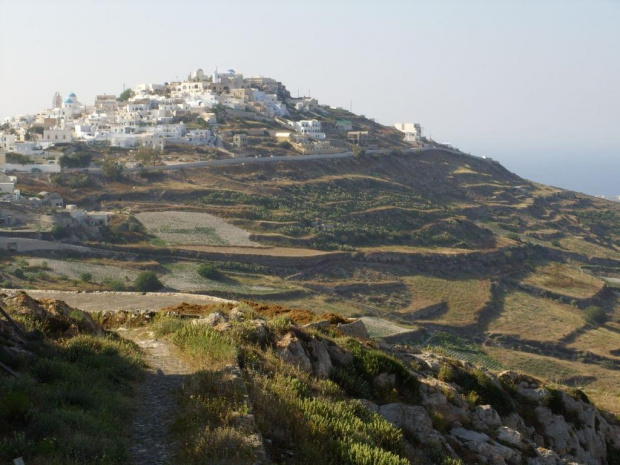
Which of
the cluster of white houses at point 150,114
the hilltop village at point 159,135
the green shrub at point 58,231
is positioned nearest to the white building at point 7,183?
the hilltop village at point 159,135

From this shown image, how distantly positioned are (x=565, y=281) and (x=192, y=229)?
85.6ft

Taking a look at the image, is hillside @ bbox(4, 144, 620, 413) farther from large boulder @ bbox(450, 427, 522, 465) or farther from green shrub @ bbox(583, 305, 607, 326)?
large boulder @ bbox(450, 427, 522, 465)

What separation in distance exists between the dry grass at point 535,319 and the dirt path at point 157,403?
1278 inches

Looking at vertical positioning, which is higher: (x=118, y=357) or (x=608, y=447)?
(x=118, y=357)

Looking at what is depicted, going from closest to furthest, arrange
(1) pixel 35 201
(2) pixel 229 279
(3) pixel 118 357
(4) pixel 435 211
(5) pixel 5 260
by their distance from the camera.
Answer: (3) pixel 118 357 → (5) pixel 5 260 → (2) pixel 229 279 → (1) pixel 35 201 → (4) pixel 435 211

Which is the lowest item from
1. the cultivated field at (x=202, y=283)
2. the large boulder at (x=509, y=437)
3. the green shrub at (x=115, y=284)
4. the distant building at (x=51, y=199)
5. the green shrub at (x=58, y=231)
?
the cultivated field at (x=202, y=283)

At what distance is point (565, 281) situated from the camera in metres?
51.0

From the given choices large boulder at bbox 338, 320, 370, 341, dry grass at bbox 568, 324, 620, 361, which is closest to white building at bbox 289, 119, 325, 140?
dry grass at bbox 568, 324, 620, 361

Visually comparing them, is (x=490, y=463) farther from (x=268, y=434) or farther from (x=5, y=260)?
(x=5, y=260)

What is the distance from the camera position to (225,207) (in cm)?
5325

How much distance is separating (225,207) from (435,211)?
19.1 m

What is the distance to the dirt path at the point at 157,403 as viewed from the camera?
20.6 ft

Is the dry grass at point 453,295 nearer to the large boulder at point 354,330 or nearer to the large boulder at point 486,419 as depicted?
the large boulder at point 354,330

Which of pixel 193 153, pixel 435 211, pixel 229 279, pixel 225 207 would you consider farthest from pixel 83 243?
pixel 435 211
